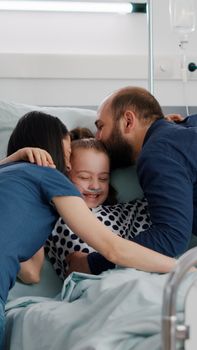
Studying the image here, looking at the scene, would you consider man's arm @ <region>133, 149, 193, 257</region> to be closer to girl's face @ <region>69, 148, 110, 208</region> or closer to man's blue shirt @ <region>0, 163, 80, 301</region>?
girl's face @ <region>69, 148, 110, 208</region>

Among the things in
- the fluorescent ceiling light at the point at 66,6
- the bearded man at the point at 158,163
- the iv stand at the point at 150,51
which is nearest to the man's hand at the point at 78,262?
the bearded man at the point at 158,163

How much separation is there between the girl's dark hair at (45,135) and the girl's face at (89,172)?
0.33m

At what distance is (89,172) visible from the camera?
2445 millimetres

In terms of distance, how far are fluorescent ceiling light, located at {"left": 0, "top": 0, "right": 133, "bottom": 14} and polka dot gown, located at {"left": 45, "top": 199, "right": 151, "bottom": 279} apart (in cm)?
165

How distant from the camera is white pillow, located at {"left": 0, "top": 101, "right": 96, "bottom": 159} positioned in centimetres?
265

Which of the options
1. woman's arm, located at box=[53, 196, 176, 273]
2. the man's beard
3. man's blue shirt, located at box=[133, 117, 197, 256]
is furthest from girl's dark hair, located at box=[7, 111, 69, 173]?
the man's beard

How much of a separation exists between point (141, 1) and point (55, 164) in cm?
211

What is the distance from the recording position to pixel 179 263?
44.3 inches

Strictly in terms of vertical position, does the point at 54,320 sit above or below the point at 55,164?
below

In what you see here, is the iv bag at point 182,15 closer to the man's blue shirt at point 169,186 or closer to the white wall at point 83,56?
the white wall at point 83,56

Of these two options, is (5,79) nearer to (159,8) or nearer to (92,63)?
(92,63)

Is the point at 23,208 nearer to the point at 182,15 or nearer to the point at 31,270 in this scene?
the point at 31,270

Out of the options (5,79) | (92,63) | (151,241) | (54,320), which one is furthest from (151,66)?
(54,320)

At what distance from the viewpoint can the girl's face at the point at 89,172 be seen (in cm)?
244
